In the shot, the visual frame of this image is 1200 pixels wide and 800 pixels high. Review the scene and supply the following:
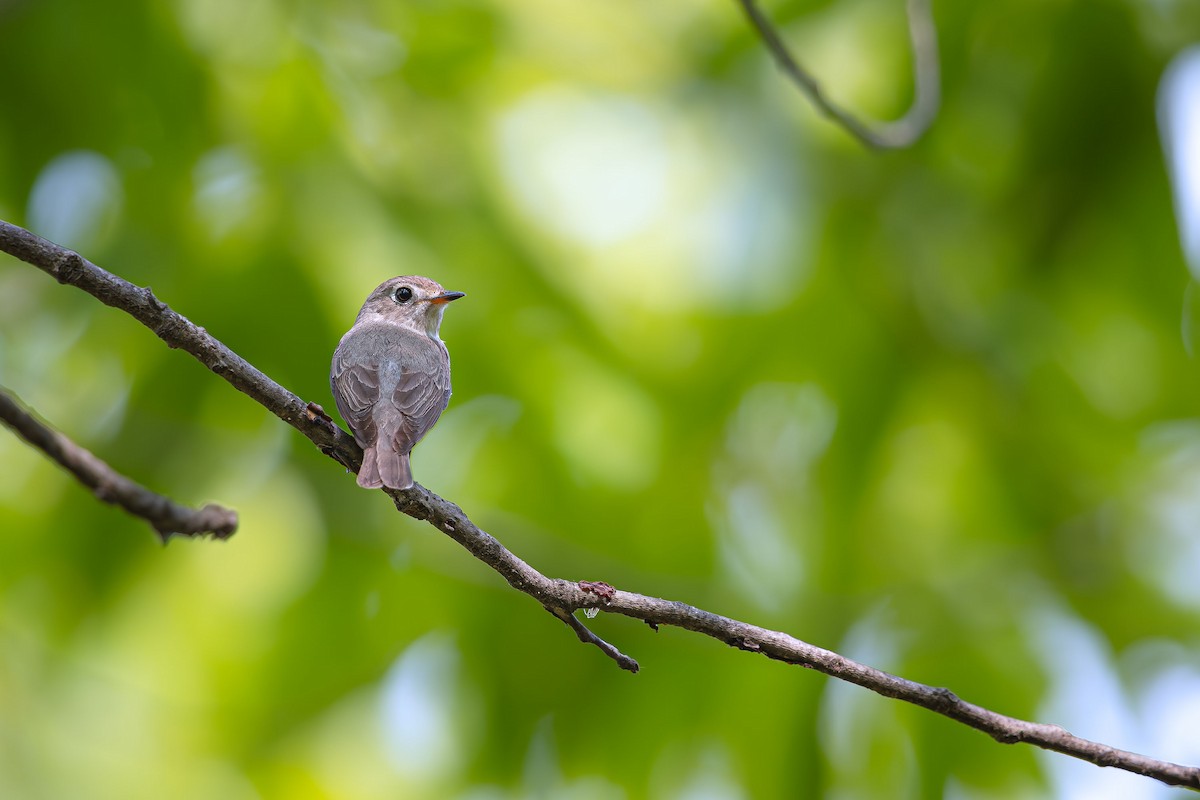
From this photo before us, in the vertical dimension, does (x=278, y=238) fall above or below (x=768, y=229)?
below

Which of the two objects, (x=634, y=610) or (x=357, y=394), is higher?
(x=357, y=394)

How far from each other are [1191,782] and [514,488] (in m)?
3.17

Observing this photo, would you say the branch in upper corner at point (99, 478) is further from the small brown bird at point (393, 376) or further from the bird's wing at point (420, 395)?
the bird's wing at point (420, 395)

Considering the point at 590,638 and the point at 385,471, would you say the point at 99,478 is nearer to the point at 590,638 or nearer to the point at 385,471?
the point at 590,638

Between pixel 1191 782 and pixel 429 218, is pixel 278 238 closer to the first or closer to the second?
pixel 429 218

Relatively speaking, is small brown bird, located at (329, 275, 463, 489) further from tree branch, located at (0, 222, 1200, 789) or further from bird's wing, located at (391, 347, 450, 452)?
tree branch, located at (0, 222, 1200, 789)

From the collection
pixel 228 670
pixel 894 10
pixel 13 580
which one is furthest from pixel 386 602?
pixel 894 10

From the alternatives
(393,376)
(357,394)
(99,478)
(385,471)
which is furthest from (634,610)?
(393,376)

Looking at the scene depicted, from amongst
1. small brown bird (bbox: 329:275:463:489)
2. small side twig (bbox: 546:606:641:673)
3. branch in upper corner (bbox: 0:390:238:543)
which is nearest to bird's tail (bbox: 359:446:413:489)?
small brown bird (bbox: 329:275:463:489)

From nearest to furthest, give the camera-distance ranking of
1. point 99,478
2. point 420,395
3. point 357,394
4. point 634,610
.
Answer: point 99,478 → point 634,610 → point 357,394 → point 420,395

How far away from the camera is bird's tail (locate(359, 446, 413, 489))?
86.4 inches

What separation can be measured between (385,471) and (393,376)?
1108mm

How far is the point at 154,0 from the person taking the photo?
15.8ft

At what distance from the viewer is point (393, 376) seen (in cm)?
332
